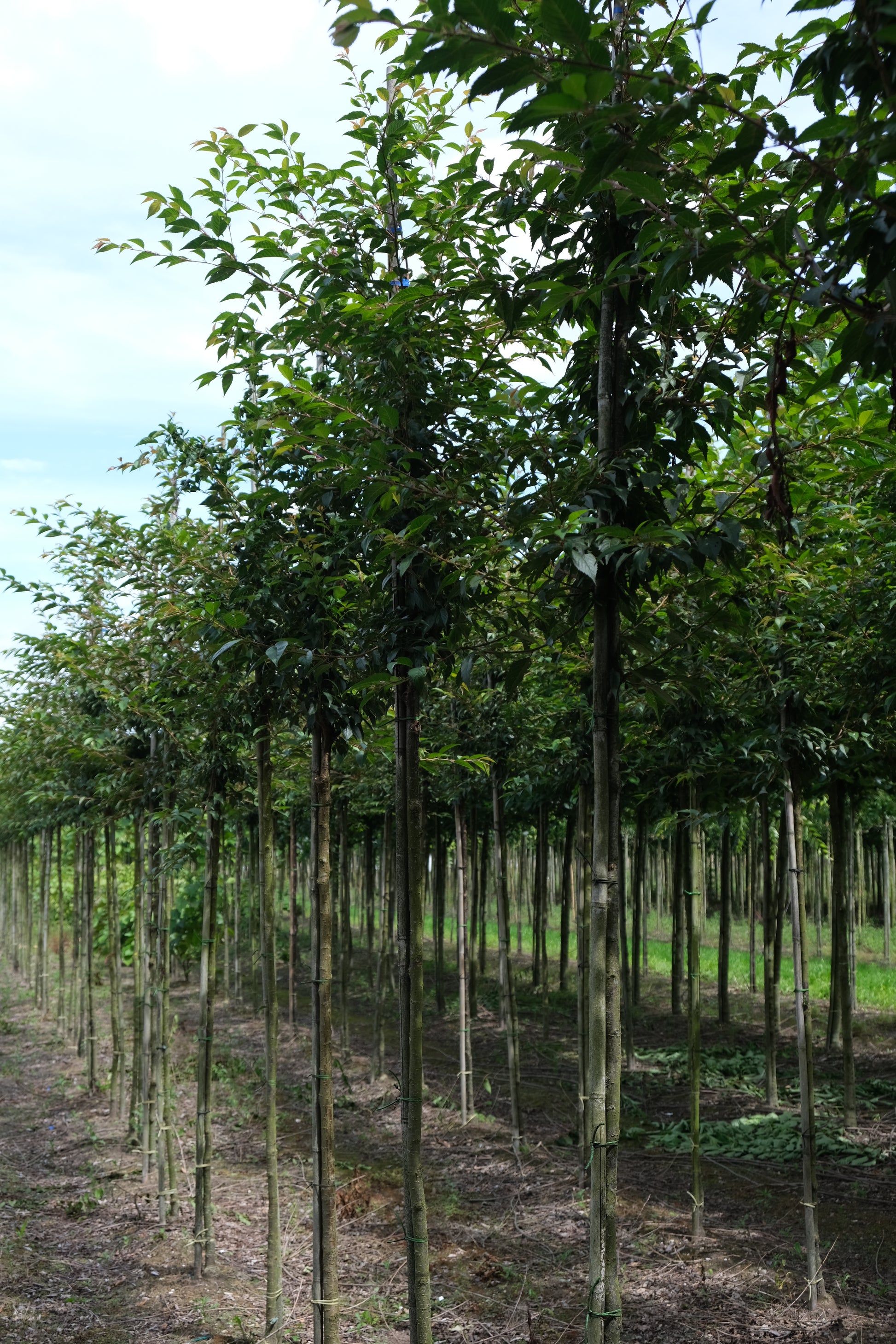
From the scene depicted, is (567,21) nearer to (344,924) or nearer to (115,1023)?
(115,1023)

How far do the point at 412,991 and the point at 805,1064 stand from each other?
3.46 m

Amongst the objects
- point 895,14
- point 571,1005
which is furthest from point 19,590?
point 571,1005

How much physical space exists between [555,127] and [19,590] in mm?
5096

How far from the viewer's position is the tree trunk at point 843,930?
9008 mm

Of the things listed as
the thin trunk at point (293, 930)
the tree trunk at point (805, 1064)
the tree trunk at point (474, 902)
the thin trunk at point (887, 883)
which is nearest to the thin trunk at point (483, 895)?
the tree trunk at point (474, 902)

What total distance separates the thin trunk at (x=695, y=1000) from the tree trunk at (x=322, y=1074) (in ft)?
8.33

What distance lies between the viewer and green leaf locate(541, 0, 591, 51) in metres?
1.38

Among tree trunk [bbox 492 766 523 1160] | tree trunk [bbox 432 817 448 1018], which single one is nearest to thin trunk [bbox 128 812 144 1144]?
tree trunk [bbox 492 766 523 1160]

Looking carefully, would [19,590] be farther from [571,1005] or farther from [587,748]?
[571,1005]

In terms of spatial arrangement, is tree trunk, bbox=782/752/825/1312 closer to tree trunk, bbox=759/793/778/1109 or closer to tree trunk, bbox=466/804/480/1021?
tree trunk, bbox=759/793/778/1109

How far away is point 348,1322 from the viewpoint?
214 inches

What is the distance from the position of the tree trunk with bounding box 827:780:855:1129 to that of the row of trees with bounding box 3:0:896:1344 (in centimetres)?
344

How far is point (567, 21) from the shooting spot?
139 cm

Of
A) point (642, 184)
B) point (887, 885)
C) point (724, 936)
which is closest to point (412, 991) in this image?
point (642, 184)
